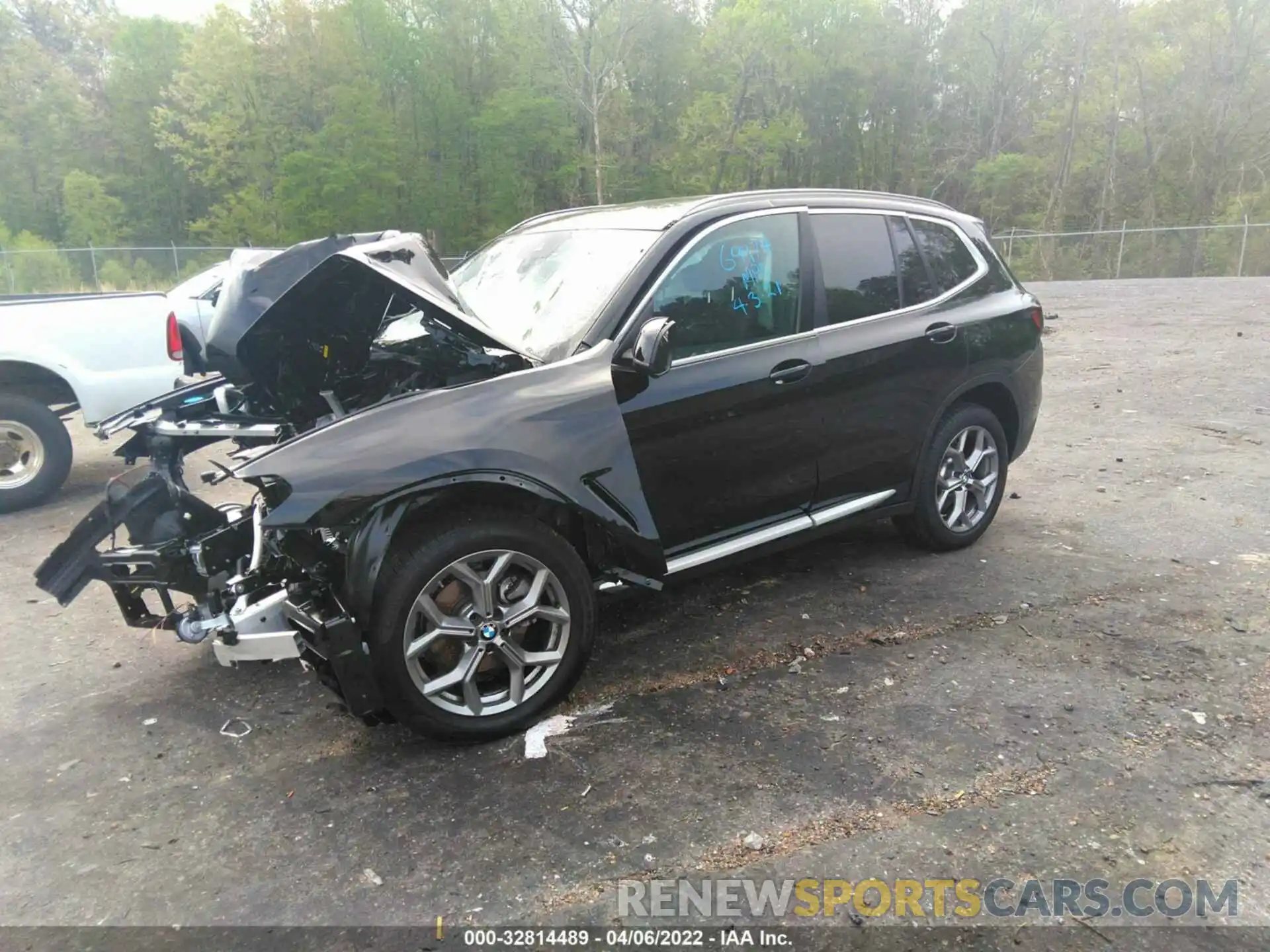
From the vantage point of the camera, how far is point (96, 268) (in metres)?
25.3

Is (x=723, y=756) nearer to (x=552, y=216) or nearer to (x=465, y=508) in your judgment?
(x=465, y=508)

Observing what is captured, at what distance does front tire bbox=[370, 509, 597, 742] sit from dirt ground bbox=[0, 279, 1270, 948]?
173 millimetres

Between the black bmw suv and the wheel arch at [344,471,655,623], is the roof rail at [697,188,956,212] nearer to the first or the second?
the black bmw suv

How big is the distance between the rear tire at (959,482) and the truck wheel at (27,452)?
19.6 feet

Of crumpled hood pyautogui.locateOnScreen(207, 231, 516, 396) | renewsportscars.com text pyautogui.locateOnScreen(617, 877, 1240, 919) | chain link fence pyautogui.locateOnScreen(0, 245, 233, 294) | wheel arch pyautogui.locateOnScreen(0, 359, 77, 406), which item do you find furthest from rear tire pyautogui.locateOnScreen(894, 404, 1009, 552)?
chain link fence pyautogui.locateOnScreen(0, 245, 233, 294)

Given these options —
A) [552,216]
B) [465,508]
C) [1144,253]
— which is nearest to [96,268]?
[552,216]

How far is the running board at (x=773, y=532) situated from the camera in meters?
3.62

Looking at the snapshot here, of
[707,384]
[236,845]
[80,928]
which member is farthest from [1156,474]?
[80,928]

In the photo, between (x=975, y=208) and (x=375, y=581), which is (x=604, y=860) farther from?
(x=975, y=208)

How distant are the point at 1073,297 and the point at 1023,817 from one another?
20.1 meters

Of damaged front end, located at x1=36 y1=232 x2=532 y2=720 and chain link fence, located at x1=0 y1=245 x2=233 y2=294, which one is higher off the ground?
chain link fence, located at x1=0 y1=245 x2=233 y2=294

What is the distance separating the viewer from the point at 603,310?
3.47 m

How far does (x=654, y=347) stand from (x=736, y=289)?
798 millimetres

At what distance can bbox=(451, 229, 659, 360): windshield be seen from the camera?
138 inches
